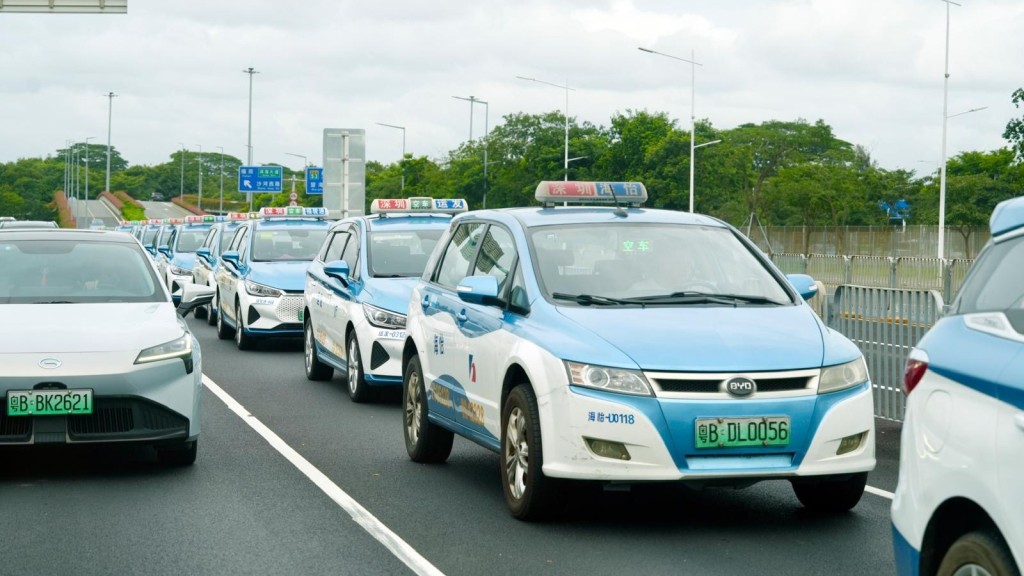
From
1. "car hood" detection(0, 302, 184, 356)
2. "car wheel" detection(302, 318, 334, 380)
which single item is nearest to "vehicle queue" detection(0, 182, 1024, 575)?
"car hood" detection(0, 302, 184, 356)

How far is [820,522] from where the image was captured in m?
7.64

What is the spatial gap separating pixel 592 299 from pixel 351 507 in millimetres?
1746

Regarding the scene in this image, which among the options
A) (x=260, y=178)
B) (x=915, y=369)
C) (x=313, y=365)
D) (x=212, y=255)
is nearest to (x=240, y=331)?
(x=313, y=365)

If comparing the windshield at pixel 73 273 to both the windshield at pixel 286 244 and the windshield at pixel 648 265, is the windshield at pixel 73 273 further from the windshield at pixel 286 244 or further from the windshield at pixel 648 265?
the windshield at pixel 286 244

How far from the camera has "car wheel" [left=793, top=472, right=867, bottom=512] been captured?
761 centimetres

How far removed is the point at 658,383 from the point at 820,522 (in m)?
1.37

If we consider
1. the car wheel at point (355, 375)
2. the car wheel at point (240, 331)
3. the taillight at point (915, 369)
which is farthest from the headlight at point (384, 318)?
the taillight at point (915, 369)

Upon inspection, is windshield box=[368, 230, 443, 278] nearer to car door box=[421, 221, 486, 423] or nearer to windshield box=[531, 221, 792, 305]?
car door box=[421, 221, 486, 423]

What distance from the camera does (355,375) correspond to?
13.7 metres

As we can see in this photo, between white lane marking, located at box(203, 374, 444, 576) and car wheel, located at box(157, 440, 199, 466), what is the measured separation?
2.21 feet

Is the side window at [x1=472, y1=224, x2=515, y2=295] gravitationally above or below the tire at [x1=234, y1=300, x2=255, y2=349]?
above

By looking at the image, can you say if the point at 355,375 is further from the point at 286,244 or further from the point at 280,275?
the point at 286,244

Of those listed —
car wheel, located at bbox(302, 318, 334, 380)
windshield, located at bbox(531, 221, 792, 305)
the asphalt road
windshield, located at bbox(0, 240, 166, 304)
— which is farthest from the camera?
car wheel, located at bbox(302, 318, 334, 380)

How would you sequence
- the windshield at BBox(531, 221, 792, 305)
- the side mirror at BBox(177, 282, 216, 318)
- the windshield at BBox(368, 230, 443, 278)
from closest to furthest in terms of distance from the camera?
the windshield at BBox(531, 221, 792, 305)
the side mirror at BBox(177, 282, 216, 318)
the windshield at BBox(368, 230, 443, 278)
